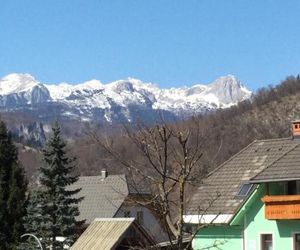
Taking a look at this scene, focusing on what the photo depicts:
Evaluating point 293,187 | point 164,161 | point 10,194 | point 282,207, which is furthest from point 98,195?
point 164,161

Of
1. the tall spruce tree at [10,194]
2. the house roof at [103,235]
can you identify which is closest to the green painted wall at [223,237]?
the house roof at [103,235]

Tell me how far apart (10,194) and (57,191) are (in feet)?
24.2

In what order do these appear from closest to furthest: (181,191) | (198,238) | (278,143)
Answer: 1. (181,191)
2. (198,238)
3. (278,143)

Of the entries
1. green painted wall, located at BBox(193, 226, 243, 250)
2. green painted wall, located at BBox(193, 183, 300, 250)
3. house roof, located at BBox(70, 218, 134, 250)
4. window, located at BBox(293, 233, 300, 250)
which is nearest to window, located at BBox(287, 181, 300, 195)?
green painted wall, located at BBox(193, 183, 300, 250)

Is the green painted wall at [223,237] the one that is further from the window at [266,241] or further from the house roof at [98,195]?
the house roof at [98,195]

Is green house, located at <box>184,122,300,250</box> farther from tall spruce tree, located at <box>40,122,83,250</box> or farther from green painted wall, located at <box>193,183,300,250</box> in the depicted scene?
tall spruce tree, located at <box>40,122,83,250</box>

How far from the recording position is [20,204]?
52875mm

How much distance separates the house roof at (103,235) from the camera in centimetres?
3844

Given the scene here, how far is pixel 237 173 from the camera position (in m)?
36.1

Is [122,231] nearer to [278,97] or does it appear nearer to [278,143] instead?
[278,143]

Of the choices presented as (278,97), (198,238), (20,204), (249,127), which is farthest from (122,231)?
(278,97)

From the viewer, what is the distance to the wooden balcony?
3012cm

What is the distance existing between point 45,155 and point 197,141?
33416mm

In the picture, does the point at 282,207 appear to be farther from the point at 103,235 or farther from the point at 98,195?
the point at 98,195
